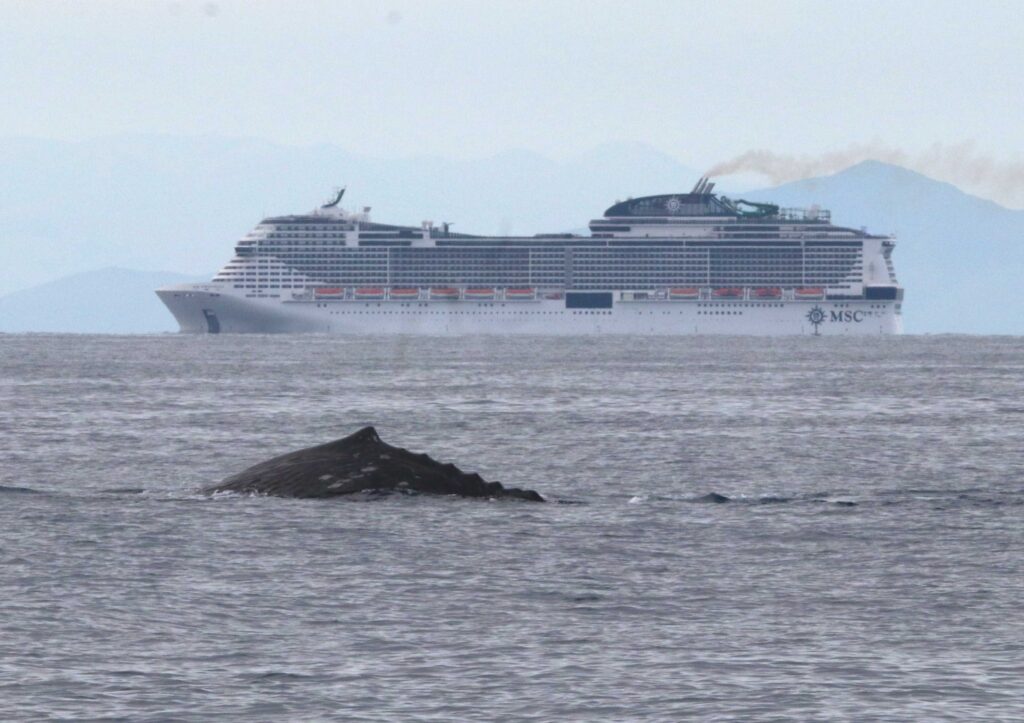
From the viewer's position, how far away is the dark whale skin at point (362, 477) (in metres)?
30.5

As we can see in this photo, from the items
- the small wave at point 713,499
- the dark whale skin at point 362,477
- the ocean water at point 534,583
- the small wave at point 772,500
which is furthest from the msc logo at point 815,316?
the dark whale skin at point 362,477

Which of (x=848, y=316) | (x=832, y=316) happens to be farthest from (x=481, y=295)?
(x=848, y=316)

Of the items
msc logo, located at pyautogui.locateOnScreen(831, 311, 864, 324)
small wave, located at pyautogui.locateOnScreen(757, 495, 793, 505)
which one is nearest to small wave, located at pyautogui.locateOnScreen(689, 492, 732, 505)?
small wave, located at pyautogui.locateOnScreen(757, 495, 793, 505)

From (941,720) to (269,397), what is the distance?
5617cm

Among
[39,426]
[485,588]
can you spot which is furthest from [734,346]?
[485,588]

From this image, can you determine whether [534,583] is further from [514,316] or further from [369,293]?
[369,293]

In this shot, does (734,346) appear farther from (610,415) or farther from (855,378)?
(610,415)

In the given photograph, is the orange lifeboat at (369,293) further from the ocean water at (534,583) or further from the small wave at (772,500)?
the small wave at (772,500)

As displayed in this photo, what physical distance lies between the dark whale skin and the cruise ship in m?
161

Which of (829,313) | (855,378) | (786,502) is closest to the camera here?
(786,502)

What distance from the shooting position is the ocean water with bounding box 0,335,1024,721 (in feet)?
53.6

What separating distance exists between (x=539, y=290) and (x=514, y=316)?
3756 millimetres

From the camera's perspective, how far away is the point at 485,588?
21.4 metres

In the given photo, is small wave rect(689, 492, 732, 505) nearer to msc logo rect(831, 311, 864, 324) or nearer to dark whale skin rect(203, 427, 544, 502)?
dark whale skin rect(203, 427, 544, 502)
